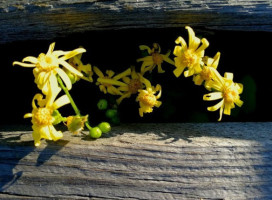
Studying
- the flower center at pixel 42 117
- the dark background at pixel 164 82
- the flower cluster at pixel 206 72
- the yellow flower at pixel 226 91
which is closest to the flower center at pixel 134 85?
the dark background at pixel 164 82

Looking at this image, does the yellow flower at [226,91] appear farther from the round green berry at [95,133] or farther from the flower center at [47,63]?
the flower center at [47,63]

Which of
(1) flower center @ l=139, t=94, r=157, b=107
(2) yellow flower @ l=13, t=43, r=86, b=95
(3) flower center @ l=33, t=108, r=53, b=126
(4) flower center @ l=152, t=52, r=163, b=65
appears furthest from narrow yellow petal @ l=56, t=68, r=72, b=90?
(4) flower center @ l=152, t=52, r=163, b=65

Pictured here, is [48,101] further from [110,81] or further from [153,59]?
[153,59]

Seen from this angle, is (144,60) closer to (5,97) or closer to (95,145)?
(95,145)

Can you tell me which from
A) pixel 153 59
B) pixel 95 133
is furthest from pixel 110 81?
pixel 95 133

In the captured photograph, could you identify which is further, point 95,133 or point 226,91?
point 226,91
